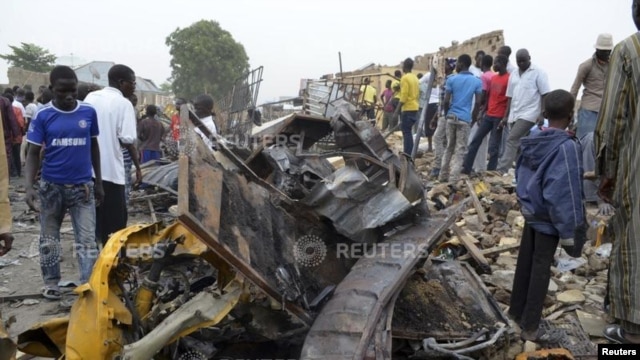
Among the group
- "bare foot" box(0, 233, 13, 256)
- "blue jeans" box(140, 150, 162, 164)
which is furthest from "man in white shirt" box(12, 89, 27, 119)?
"bare foot" box(0, 233, 13, 256)

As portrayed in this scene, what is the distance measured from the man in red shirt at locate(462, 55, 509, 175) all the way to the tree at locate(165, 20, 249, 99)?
1468 inches

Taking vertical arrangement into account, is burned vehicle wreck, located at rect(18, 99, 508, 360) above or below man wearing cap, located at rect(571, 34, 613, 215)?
below

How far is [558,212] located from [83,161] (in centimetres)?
376

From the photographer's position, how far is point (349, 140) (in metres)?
4.28

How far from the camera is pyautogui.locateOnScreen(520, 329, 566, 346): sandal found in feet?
11.3

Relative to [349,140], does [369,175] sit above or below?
below

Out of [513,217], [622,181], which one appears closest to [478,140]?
[513,217]

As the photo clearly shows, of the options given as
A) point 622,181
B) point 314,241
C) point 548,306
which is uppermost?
point 622,181

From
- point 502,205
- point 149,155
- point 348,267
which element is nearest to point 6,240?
point 348,267

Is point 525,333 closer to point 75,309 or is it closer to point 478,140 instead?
point 75,309

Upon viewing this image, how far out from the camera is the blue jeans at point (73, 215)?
4.04 metres

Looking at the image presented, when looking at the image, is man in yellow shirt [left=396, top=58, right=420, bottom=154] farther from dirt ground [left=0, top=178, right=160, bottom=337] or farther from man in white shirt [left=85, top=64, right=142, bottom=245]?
man in white shirt [left=85, top=64, right=142, bottom=245]

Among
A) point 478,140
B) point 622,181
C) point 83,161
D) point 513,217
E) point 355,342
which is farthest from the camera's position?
point 478,140

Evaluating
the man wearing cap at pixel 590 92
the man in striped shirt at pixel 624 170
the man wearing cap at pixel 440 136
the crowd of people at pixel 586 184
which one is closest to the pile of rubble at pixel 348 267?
the crowd of people at pixel 586 184
